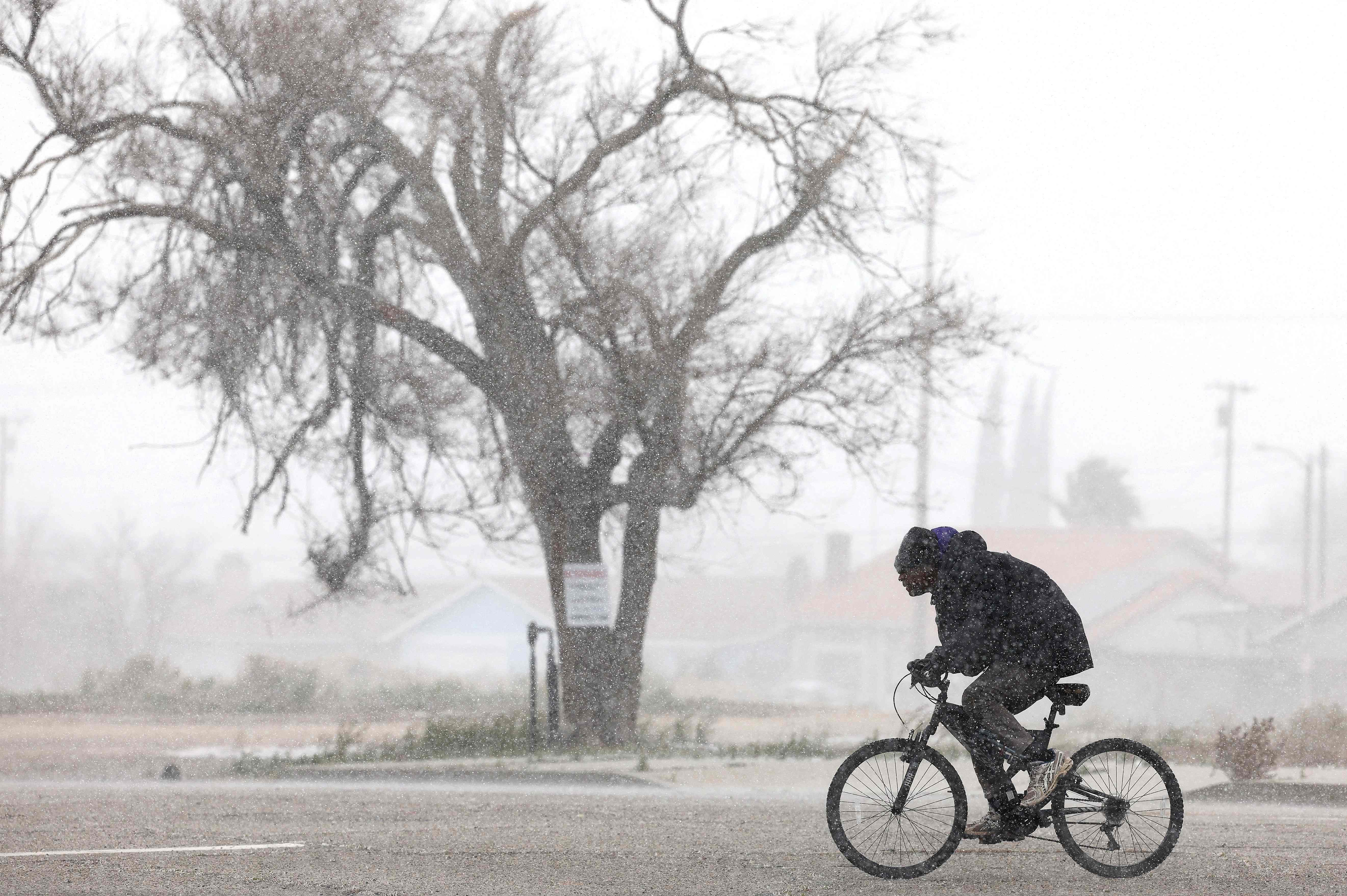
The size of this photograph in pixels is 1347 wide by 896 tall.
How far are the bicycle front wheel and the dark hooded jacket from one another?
569 mm

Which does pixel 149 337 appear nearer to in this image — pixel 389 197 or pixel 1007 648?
pixel 389 197

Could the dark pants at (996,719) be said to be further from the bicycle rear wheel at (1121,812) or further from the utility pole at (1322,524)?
the utility pole at (1322,524)

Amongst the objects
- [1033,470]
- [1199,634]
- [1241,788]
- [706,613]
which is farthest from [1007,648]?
[1033,470]

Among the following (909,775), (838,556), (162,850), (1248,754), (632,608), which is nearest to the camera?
(909,775)

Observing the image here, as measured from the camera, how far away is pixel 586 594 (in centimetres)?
1927

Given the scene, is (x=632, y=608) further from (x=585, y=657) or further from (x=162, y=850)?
(x=162, y=850)

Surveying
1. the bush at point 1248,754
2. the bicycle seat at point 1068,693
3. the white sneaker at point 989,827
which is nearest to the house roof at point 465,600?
the bush at point 1248,754

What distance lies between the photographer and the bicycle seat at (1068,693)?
692cm

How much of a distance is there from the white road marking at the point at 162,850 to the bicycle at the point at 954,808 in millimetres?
3093

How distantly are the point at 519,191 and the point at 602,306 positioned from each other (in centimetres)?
263

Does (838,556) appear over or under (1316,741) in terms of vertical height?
over

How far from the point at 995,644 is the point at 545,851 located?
2.78 metres

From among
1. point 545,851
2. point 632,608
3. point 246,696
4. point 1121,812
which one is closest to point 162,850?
point 545,851

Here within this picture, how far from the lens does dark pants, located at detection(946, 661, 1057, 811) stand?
22.7ft
